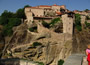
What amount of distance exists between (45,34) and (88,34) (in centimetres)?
920

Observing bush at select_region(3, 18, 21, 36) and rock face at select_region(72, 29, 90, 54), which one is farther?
bush at select_region(3, 18, 21, 36)

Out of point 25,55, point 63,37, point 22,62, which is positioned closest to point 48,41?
point 63,37

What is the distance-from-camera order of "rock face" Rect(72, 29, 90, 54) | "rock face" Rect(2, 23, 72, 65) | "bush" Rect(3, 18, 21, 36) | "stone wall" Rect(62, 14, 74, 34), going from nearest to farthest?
"rock face" Rect(2, 23, 72, 65) < "rock face" Rect(72, 29, 90, 54) < "stone wall" Rect(62, 14, 74, 34) < "bush" Rect(3, 18, 21, 36)

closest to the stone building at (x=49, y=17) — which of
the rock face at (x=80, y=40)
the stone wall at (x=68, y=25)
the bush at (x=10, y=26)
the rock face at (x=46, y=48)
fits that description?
the stone wall at (x=68, y=25)

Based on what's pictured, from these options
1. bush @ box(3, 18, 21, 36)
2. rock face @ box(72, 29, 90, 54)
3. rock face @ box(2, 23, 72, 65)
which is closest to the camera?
rock face @ box(2, 23, 72, 65)

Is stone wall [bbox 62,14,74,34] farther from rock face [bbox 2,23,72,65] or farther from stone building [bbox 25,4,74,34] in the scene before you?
rock face [bbox 2,23,72,65]

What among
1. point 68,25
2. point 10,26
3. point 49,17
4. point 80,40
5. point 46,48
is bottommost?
point 46,48

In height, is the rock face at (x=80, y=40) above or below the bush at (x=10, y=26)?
below

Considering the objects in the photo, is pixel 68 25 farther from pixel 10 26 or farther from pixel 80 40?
pixel 10 26

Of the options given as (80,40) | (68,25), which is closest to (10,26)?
(68,25)

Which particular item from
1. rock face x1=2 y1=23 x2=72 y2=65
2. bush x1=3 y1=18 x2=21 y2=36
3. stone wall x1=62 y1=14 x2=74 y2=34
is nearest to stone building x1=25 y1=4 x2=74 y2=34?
stone wall x1=62 y1=14 x2=74 y2=34

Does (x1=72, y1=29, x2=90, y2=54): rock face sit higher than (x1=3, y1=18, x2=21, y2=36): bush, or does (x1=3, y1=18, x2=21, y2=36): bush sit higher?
(x1=3, y1=18, x2=21, y2=36): bush

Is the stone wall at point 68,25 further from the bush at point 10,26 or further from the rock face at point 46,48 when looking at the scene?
the bush at point 10,26

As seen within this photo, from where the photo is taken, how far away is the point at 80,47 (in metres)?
25.2
